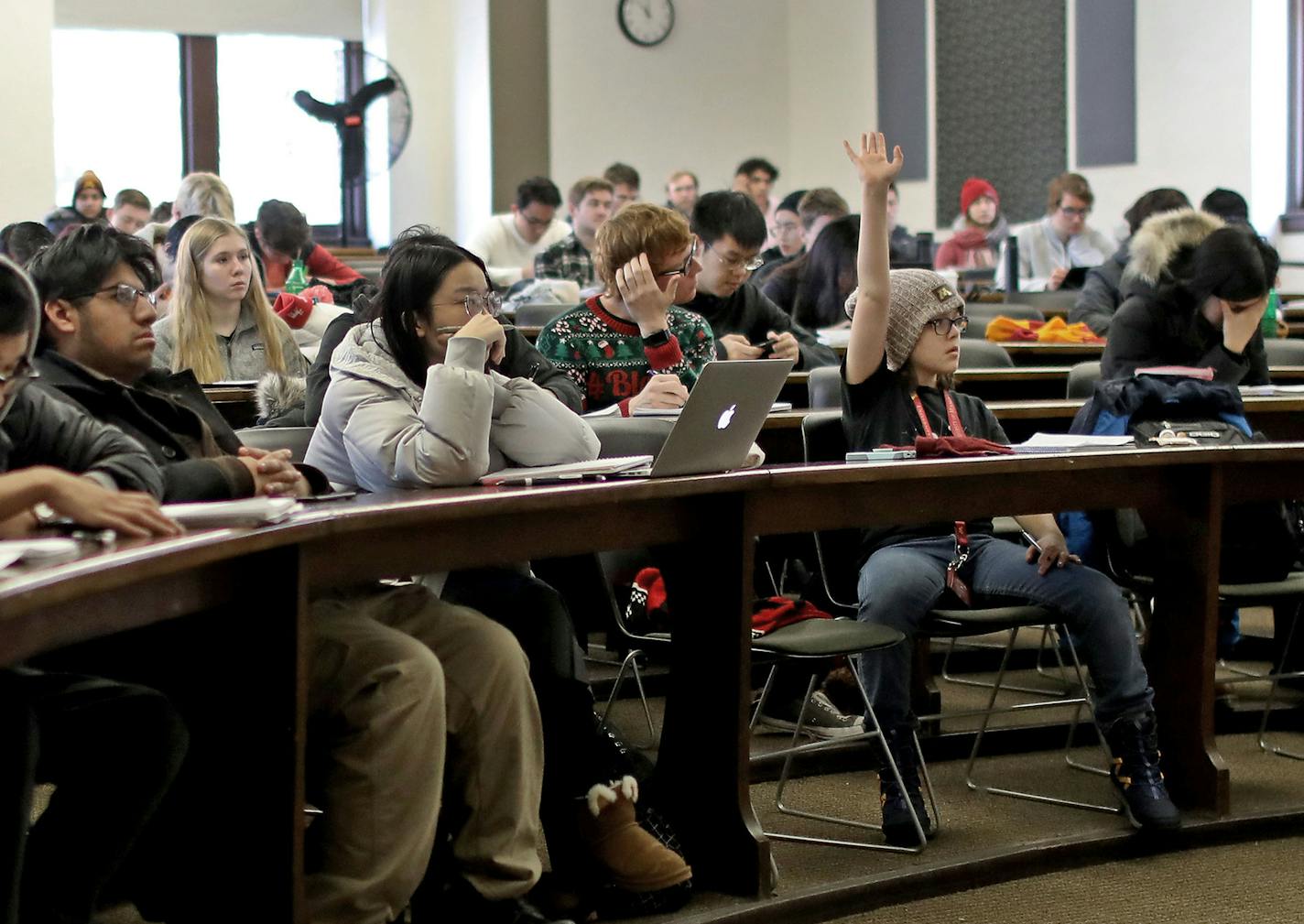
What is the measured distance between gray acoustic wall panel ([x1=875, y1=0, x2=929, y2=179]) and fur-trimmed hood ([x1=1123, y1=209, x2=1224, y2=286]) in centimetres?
755

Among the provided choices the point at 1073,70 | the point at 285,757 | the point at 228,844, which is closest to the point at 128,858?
the point at 228,844

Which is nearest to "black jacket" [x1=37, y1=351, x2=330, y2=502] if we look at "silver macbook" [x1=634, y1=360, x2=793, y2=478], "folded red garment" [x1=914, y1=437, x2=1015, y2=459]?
"silver macbook" [x1=634, y1=360, x2=793, y2=478]

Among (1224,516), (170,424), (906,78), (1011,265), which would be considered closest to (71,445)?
(170,424)

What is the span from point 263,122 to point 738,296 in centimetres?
685

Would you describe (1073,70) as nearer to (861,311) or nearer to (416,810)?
(861,311)

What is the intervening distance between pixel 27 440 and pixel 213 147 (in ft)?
29.1

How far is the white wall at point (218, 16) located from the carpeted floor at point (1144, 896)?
9.03m

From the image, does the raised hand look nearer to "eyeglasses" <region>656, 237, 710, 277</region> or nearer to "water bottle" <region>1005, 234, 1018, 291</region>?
"eyeglasses" <region>656, 237, 710, 277</region>

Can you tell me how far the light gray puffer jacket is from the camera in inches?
91.5

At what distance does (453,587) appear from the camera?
2.47m

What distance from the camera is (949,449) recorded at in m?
2.72

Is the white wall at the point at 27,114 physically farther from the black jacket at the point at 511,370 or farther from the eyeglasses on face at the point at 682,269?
the black jacket at the point at 511,370

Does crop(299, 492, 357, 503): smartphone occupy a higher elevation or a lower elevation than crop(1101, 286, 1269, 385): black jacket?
lower

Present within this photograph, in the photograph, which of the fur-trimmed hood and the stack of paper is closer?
the stack of paper
